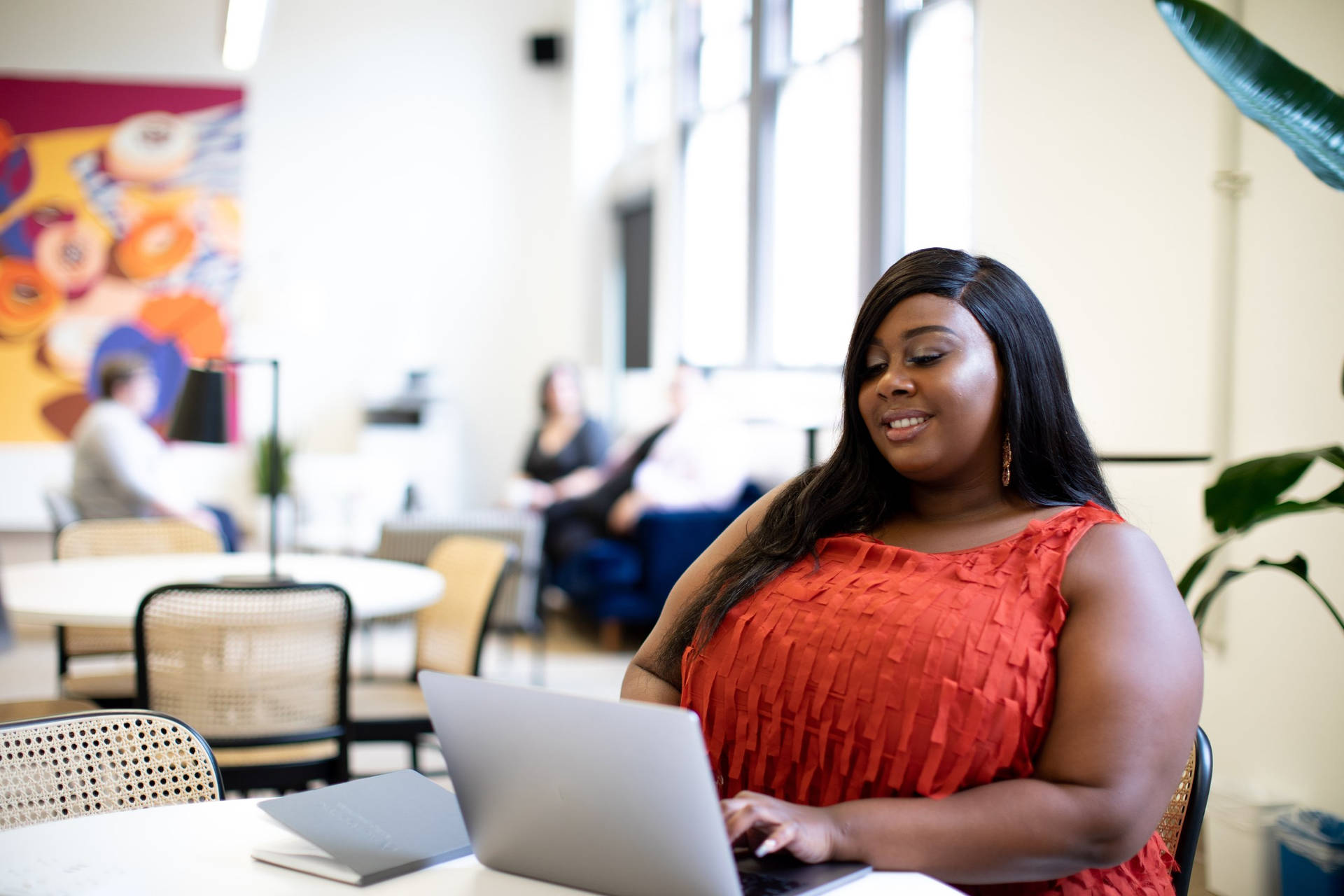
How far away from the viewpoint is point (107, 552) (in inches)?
151

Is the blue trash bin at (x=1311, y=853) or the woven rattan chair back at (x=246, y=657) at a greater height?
the woven rattan chair back at (x=246, y=657)

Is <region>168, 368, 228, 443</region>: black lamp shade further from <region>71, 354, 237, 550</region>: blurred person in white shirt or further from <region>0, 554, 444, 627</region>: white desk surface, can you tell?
<region>71, 354, 237, 550</region>: blurred person in white shirt

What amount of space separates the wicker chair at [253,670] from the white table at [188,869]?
1.28 metres

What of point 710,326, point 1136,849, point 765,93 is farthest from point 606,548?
point 1136,849

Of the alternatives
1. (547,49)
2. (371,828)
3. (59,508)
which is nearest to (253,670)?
(371,828)

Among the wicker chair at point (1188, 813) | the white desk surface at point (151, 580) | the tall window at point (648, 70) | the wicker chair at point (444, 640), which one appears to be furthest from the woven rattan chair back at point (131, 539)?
the tall window at point (648, 70)

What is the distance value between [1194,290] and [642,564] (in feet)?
11.0

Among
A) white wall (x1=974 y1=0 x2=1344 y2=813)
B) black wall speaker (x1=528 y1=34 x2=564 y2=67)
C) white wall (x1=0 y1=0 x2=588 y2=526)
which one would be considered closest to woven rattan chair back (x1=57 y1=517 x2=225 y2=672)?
white wall (x1=974 y1=0 x2=1344 y2=813)

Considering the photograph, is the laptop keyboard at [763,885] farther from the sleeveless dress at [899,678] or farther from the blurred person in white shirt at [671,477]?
the blurred person in white shirt at [671,477]

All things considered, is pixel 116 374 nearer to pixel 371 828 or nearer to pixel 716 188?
pixel 716 188

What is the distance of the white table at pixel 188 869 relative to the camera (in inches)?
41.2

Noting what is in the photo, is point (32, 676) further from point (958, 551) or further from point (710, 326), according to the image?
point (958, 551)

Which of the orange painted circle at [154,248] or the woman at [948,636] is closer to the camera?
the woman at [948,636]

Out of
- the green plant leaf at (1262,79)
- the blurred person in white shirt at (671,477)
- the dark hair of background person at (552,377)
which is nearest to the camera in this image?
the green plant leaf at (1262,79)
